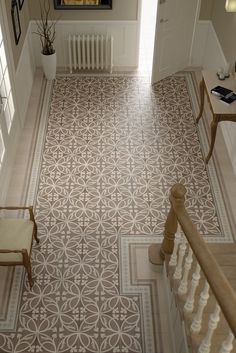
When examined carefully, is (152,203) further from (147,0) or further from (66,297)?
(147,0)

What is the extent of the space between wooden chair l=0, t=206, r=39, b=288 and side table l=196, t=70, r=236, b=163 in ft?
8.51

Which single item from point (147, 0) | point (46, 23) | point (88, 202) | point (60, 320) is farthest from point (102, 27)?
point (60, 320)

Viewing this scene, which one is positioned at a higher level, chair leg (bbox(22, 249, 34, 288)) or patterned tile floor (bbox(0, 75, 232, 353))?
chair leg (bbox(22, 249, 34, 288))

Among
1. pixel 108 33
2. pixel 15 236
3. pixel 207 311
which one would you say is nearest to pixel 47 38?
pixel 108 33

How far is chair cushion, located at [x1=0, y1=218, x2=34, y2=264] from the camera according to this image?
4.10 metres

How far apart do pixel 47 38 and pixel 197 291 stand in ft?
16.4

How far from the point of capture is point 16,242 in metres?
4.21

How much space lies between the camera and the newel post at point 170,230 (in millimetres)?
3479

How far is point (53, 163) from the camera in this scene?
579cm

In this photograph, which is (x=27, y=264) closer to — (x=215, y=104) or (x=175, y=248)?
(x=175, y=248)

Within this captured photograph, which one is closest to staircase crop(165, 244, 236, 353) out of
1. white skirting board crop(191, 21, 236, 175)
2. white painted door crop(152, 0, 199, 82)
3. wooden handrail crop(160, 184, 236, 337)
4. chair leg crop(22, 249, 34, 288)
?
wooden handrail crop(160, 184, 236, 337)

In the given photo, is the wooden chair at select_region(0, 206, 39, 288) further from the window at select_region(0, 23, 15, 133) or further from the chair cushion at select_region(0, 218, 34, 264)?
the window at select_region(0, 23, 15, 133)

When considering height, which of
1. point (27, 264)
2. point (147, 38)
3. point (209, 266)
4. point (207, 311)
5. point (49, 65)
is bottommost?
point (147, 38)

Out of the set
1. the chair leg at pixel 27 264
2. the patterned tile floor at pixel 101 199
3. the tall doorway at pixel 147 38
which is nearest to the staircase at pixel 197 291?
the patterned tile floor at pixel 101 199
